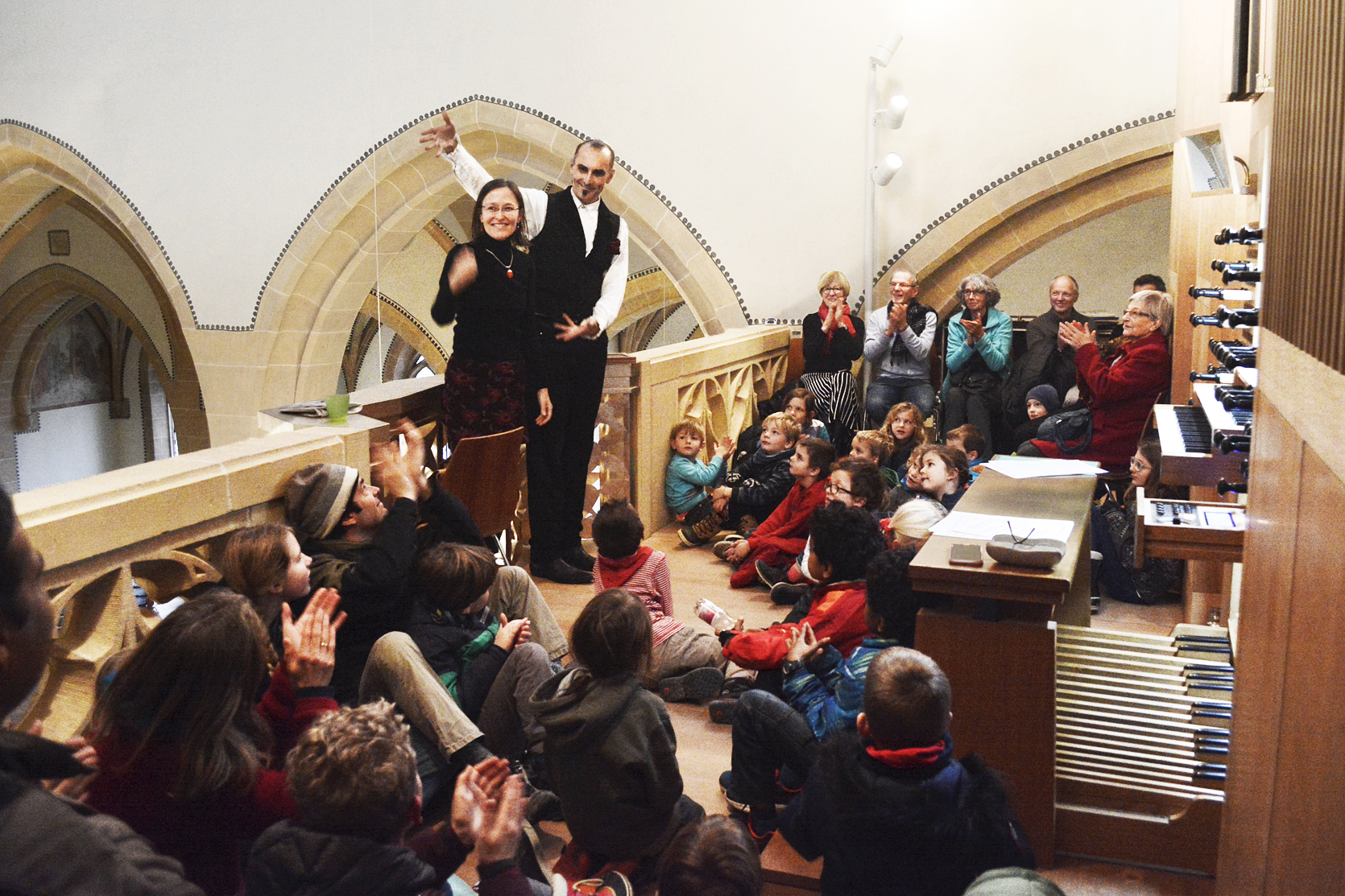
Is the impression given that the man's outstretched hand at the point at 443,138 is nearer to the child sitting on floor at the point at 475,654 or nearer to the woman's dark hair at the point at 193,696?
the child sitting on floor at the point at 475,654

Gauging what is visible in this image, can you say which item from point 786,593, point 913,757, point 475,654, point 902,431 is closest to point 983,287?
point 902,431

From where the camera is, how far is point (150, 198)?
9.79m

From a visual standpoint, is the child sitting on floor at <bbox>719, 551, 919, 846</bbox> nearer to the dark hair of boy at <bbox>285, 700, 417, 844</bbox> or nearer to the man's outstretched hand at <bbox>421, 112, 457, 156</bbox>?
the dark hair of boy at <bbox>285, 700, 417, 844</bbox>

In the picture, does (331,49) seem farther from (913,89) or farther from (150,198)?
(913,89)

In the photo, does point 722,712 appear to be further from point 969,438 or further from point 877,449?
point 969,438

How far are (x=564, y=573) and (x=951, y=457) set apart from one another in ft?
4.88

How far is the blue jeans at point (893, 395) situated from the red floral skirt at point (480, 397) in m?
2.68

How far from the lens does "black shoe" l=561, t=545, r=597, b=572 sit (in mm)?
4625

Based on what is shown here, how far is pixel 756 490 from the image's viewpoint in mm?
5047

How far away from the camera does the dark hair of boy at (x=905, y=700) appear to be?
199cm

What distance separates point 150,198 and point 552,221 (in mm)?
6604

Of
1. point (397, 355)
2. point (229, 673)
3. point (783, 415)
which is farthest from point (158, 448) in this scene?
point (229, 673)

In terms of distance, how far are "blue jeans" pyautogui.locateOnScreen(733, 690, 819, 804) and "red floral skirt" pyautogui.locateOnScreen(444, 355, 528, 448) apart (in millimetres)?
1752

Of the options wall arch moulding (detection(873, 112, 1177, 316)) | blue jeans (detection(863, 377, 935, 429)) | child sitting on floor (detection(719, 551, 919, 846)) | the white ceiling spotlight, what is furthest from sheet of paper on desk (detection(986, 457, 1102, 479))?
wall arch moulding (detection(873, 112, 1177, 316))
